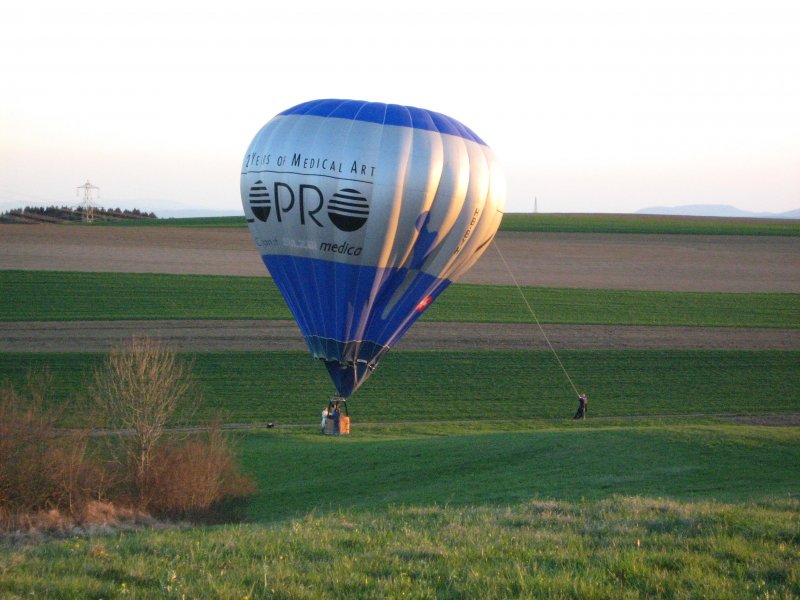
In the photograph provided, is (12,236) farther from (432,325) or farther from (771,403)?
(771,403)

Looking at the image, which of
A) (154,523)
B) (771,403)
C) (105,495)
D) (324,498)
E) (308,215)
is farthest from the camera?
(771,403)

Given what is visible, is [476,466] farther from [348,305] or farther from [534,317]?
[534,317]

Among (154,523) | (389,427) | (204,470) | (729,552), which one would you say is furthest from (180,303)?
(729,552)

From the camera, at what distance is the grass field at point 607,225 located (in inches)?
2963

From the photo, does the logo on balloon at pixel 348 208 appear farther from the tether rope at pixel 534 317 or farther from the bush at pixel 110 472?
the tether rope at pixel 534 317

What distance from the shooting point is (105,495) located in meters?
18.0

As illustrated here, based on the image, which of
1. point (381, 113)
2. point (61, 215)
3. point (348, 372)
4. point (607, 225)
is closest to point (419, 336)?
point (348, 372)

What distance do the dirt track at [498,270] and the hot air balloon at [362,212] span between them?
1243 cm

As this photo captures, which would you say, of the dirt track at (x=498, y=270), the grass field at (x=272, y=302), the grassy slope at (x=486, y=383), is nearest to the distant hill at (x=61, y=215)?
the dirt track at (x=498, y=270)

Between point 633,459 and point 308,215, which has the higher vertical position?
point 308,215

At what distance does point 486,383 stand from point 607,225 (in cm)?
4877

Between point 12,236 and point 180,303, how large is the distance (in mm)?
22220

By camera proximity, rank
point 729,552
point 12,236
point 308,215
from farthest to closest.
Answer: point 12,236 < point 308,215 < point 729,552

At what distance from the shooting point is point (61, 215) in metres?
83.4
